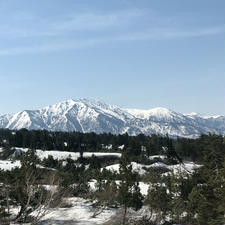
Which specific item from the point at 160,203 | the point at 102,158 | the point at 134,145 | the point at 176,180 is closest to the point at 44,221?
the point at 160,203

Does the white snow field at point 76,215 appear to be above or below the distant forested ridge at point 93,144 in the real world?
below

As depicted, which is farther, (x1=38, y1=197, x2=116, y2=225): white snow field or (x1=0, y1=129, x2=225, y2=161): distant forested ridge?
(x1=0, y1=129, x2=225, y2=161): distant forested ridge

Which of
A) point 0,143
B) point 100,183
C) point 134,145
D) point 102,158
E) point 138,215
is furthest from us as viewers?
point 0,143

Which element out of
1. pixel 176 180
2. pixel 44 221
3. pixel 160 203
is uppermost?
pixel 176 180

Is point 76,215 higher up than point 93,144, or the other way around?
point 93,144

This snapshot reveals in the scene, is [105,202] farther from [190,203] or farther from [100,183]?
[190,203]

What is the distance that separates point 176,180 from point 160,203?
469cm

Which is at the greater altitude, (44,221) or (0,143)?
(0,143)

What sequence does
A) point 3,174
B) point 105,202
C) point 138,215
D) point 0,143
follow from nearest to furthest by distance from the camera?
point 3,174 → point 138,215 → point 105,202 → point 0,143

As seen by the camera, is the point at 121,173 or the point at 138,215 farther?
the point at 138,215

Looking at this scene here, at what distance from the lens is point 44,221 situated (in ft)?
134

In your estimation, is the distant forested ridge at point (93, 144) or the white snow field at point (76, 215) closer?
the white snow field at point (76, 215)

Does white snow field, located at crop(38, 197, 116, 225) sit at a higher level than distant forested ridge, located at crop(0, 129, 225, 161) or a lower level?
lower

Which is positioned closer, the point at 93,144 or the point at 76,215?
the point at 76,215
